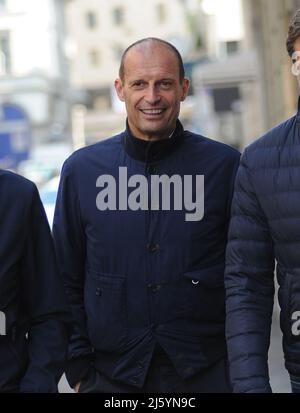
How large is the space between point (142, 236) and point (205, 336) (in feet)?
1.40

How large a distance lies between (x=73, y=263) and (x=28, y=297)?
69cm

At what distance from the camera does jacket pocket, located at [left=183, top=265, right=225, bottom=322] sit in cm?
370

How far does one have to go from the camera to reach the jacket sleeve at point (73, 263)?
384cm

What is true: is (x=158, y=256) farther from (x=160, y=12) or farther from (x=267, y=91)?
(x=160, y=12)

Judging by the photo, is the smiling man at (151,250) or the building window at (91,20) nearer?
the smiling man at (151,250)

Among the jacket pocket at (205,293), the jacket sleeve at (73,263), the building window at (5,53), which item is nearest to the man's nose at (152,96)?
the jacket sleeve at (73,263)

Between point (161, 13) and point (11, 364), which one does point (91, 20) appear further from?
point (11, 364)

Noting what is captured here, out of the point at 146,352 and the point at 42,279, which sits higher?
the point at 42,279

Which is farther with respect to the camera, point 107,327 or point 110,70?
point 110,70

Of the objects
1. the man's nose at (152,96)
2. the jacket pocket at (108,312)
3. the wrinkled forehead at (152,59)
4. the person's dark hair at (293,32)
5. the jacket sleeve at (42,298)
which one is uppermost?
the person's dark hair at (293,32)

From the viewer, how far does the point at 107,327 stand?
148 inches

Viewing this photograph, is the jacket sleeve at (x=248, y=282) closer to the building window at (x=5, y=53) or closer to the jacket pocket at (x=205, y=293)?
the jacket pocket at (x=205, y=293)

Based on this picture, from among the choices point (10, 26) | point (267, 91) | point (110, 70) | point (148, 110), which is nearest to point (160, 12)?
point (110, 70)
